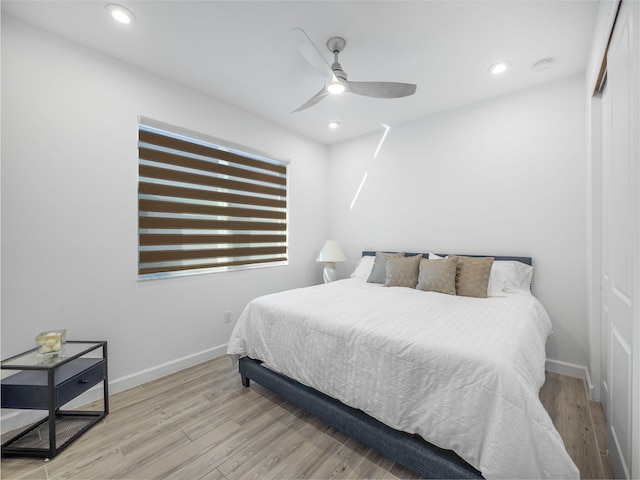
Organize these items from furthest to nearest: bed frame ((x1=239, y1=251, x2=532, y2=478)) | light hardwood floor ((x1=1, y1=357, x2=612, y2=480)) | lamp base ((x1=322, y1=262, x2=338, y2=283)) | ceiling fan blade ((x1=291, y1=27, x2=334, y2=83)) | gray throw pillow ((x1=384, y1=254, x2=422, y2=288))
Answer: lamp base ((x1=322, y1=262, x2=338, y2=283)) < gray throw pillow ((x1=384, y1=254, x2=422, y2=288)) < ceiling fan blade ((x1=291, y1=27, x2=334, y2=83)) < light hardwood floor ((x1=1, y1=357, x2=612, y2=480)) < bed frame ((x1=239, y1=251, x2=532, y2=478))

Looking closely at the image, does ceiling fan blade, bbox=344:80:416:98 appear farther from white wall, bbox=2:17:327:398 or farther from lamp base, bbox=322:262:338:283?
lamp base, bbox=322:262:338:283

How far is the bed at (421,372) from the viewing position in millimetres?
1143

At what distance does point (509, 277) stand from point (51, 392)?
3.51 metres

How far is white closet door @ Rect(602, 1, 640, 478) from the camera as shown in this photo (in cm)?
110

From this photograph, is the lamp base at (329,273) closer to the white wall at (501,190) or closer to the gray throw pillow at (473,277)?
the white wall at (501,190)

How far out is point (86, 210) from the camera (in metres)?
2.15

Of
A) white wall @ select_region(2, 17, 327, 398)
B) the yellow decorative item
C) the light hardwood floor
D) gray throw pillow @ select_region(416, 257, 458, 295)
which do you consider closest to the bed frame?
the light hardwood floor

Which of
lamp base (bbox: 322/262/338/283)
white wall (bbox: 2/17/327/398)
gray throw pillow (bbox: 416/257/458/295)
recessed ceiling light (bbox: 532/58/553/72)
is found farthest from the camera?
lamp base (bbox: 322/262/338/283)

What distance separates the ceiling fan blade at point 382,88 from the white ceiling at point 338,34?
0.34 meters

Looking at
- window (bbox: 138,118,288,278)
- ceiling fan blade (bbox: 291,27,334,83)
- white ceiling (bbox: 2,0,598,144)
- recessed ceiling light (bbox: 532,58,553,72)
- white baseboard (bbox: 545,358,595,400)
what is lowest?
white baseboard (bbox: 545,358,595,400)

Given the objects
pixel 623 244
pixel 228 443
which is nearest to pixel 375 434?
pixel 228 443

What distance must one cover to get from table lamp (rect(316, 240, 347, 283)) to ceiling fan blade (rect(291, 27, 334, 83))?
7.46 feet

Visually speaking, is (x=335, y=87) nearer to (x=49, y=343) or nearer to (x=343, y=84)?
(x=343, y=84)

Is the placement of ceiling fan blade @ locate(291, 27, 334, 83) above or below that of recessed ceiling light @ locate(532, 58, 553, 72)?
below
